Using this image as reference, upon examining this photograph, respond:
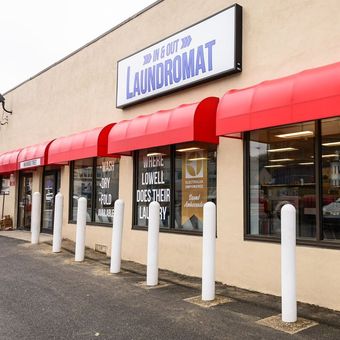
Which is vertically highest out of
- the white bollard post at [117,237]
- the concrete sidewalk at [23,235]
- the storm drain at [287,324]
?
the white bollard post at [117,237]

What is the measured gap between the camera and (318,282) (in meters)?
6.16

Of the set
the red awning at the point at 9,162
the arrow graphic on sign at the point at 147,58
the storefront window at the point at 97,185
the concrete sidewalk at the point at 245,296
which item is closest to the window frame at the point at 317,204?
the concrete sidewalk at the point at 245,296

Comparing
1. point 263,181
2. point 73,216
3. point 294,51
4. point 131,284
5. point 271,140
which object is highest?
point 294,51

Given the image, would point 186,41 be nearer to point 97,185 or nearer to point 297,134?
point 297,134

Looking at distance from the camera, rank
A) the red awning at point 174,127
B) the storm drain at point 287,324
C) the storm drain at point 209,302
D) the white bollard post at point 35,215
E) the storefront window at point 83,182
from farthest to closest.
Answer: the storefront window at point 83,182, the white bollard post at point 35,215, the red awning at point 174,127, the storm drain at point 209,302, the storm drain at point 287,324

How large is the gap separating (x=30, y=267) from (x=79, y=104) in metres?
5.50

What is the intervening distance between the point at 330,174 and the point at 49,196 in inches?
420

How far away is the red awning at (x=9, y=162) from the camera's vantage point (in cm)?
1520

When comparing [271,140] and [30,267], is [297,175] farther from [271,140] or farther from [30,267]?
[30,267]

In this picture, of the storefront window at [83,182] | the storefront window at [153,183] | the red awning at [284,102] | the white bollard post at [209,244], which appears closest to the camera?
the red awning at [284,102]

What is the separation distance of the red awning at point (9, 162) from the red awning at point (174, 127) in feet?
23.5

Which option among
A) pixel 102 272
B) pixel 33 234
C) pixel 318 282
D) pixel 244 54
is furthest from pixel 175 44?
pixel 33 234

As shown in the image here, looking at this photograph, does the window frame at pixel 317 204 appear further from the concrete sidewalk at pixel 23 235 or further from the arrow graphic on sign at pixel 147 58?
the concrete sidewalk at pixel 23 235

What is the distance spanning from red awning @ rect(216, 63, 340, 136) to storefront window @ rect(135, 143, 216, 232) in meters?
1.50
